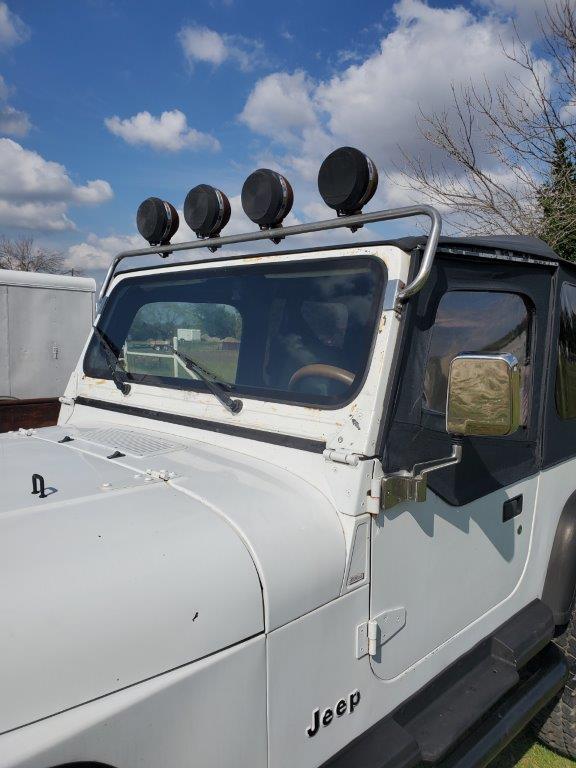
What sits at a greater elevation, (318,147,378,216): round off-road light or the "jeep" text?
(318,147,378,216): round off-road light

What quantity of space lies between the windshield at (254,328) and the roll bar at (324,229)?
12 cm

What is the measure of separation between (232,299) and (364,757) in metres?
1.73

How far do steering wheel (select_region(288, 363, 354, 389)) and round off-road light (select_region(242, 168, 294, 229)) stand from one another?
670 mm

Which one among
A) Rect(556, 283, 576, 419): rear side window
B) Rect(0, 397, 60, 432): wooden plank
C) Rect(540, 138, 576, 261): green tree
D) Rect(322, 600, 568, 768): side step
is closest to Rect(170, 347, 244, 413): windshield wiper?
Rect(322, 600, 568, 768): side step

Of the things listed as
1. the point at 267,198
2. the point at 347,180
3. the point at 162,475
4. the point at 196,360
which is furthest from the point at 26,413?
the point at 347,180

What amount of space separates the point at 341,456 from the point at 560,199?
25.1 feet

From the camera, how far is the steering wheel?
1.92 metres

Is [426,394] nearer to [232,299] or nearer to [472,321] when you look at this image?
[472,321]

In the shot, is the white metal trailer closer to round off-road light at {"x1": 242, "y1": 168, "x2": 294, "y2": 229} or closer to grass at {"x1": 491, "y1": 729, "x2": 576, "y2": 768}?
round off-road light at {"x1": 242, "y1": 168, "x2": 294, "y2": 229}

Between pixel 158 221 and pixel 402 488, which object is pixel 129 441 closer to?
pixel 402 488

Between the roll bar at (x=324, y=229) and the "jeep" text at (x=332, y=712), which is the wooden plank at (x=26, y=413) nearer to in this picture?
the roll bar at (x=324, y=229)

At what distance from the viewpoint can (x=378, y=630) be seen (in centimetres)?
175

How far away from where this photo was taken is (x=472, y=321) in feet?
7.35

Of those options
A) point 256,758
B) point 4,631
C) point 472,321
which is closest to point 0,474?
point 4,631
